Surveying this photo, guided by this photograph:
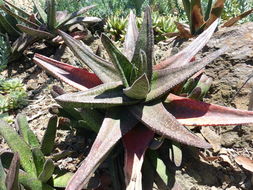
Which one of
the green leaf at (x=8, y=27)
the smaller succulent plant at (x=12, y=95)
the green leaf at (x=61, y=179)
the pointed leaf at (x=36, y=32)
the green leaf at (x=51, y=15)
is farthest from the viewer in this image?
the green leaf at (x=8, y=27)

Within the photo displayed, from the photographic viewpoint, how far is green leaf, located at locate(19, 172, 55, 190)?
63.9 inches

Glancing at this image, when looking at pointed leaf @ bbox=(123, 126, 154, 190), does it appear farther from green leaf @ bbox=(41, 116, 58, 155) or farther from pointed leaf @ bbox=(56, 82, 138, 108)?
green leaf @ bbox=(41, 116, 58, 155)

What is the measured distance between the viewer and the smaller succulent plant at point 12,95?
2483mm

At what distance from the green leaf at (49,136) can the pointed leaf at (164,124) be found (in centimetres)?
43

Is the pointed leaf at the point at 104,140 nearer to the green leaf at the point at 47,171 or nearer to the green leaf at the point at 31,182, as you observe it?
the green leaf at the point at 47,171

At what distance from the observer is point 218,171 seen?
1879 millimetres

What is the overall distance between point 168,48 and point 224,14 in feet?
4.12

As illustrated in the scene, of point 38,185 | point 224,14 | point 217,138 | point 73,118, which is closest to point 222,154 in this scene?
point 217,138

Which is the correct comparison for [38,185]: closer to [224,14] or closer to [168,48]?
[168,48]

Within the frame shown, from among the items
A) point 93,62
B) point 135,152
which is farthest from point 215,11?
point 135,152

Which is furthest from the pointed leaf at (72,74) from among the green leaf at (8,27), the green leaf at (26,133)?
the green leaf at (8,27)

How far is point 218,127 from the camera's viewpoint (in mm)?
2115

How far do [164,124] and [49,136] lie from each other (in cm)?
68

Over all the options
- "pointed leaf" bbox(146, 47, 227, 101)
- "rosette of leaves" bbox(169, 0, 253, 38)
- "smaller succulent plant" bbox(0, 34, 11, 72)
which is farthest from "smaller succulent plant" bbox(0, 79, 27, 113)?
"rosette of leaves" bbox(169, 0, 253, 38)
